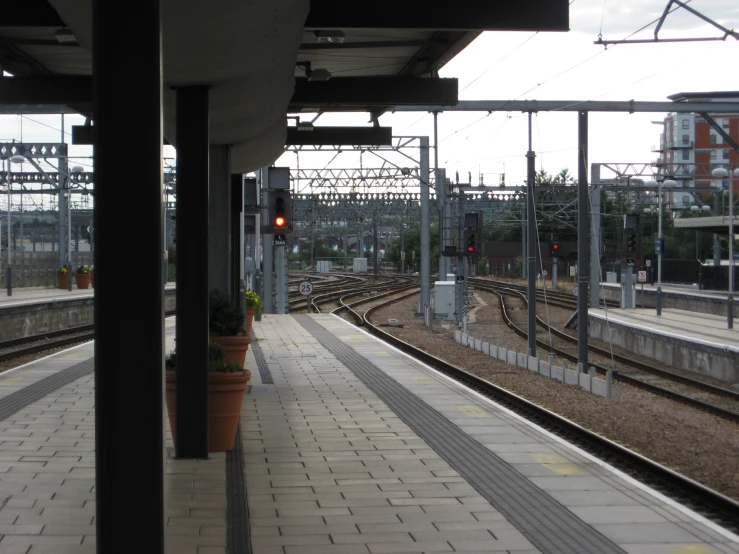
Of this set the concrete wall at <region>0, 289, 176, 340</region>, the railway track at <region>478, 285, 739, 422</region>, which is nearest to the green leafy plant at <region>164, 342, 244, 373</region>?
the railway track at <region>478, 285, 739, 422</region>

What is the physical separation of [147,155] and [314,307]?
3304cm

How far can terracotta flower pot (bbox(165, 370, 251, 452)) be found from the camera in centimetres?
827

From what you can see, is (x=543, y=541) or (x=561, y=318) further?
(x=561, y=318)

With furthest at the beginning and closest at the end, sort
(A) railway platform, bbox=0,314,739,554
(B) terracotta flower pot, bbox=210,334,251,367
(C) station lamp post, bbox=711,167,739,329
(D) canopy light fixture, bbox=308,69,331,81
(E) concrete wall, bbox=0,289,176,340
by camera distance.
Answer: (E) concrete wall, bbox=0,289,176,340 < (C) station lamp post, bbox=711,167,739,329 < (B) terracotta flower pot, bbox=210,334,251,367 < (D) canopy light fixture, bbox=308,69,331,81 < (A) railway platform, bbox=0,314,739,554

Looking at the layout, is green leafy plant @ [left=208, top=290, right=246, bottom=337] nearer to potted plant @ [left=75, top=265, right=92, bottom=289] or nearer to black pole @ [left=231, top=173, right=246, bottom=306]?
black pole @ [left=231, top=173, right=246, bottom=306]

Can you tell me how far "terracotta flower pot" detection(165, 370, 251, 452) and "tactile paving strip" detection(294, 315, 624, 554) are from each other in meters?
1.93

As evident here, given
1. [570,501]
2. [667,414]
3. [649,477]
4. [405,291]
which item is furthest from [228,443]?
[405,291]

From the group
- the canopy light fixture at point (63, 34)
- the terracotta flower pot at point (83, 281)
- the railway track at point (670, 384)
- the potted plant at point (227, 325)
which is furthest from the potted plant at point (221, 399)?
the terracotta flower pot at point (83, 281)

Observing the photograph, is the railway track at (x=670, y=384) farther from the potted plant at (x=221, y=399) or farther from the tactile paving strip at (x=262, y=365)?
the potted plant at (x=221, y=399)

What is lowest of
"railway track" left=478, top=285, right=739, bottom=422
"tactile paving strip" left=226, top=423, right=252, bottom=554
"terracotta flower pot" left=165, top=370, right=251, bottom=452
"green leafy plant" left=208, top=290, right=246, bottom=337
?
"railway track" left=478, top=285, right=739, bottom=422

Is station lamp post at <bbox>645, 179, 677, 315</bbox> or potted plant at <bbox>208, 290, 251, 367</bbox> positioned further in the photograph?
station lamp post at <bbox>645, 179, 677, 315</bbox>

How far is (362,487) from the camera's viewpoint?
7.17 metres

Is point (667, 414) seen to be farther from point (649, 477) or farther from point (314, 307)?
point (314, 307)

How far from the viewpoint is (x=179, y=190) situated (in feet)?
25.7
